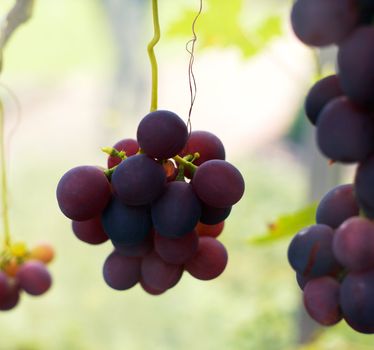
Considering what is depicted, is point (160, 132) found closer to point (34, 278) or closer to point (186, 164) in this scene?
point (186, 164)

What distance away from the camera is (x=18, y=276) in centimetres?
60

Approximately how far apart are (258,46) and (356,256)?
69cm

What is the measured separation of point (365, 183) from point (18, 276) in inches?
15.7

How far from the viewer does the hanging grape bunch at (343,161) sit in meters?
0.30

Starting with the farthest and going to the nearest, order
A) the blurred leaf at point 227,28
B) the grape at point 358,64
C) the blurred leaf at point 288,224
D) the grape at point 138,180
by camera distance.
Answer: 1. the blurred leaf at point 227,28
2. the blurred leaf at point 288,224
3. the grape at point 138,180
4. the grape at point 358,64

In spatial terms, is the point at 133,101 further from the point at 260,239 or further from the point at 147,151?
the point at 147,151

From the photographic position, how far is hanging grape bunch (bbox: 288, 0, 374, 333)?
0.98 feet

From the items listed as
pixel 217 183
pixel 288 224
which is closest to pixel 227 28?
pixel 288 224

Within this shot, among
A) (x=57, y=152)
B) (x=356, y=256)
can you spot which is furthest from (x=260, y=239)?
(x=57, y=152)

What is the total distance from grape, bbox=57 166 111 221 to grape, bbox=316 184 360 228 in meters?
0.15

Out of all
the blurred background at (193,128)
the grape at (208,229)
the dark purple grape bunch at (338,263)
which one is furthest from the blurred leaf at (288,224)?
the dark purple grape bunch at (338,263)

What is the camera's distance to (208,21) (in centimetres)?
97

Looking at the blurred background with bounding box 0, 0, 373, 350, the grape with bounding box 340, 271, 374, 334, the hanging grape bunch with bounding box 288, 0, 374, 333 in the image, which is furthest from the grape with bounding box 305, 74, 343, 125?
the blurred background with bounding box 0, 0, 373, 350

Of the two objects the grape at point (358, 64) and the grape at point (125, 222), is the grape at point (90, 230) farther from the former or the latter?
the grape at point (358, 64)
